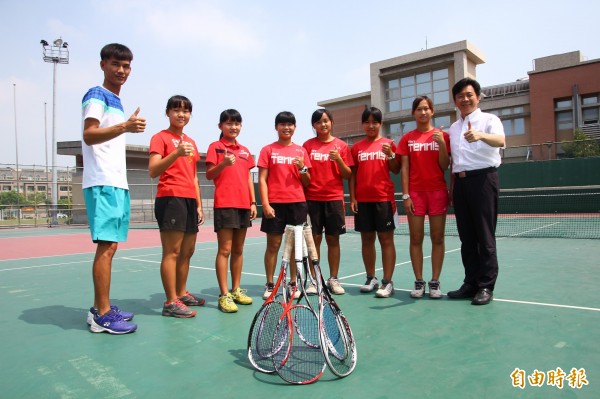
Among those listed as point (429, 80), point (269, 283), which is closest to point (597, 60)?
point (429, 80)

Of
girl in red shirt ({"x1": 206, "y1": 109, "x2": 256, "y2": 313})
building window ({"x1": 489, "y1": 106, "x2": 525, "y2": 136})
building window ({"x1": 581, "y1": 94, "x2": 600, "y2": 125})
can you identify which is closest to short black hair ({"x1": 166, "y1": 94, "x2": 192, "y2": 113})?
girl in red shirt ({"x1": 206, "y1": 109, "x2": 256, "y2": 313})

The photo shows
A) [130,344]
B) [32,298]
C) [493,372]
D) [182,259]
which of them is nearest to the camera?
[493,372]

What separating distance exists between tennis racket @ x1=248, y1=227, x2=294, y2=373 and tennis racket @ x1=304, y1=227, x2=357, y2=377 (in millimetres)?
195

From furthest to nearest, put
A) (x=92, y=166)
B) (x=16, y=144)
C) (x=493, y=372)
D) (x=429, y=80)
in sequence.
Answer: (x=16, y=144)
(x=429, y=80)
(x=92, y=166)
(x=493, y=372)

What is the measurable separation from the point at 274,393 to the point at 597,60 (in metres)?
28.3

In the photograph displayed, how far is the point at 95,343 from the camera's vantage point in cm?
298

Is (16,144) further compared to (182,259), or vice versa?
(16,144)

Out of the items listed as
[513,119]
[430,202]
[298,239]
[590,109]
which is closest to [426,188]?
[430,202]

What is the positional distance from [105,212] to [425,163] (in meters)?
2.85

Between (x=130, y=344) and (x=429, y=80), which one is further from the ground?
(x=429, y=80)

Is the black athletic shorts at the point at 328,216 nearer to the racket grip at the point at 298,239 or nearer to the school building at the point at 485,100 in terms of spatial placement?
the racket grip at the point at 298,239

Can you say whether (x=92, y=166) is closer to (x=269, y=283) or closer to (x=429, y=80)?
(x=269, y=283)

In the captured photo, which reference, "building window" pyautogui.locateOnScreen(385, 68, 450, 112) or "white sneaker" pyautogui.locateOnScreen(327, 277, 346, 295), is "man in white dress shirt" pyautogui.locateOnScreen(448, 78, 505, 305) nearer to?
"white sneaker" pyautogui.locateOnScreen(327, 277, 346, 295)

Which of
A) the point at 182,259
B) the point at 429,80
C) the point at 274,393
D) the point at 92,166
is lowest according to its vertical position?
the point at 274,393
